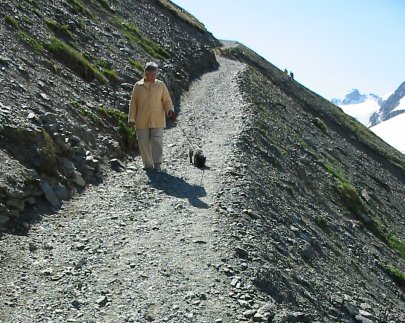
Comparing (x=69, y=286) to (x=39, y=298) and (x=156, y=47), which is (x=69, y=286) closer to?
(x=39, y=298)

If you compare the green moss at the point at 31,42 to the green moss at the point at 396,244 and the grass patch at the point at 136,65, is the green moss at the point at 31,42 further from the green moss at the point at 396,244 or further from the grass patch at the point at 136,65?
the green moss at the point at 396,244

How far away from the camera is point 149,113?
16.8 metres

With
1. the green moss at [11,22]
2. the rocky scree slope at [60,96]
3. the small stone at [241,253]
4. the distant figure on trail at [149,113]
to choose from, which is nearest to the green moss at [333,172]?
the rocky scree slope at [60,96]

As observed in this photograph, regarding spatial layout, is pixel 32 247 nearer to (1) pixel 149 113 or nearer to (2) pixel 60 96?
(1) pixel 149 113

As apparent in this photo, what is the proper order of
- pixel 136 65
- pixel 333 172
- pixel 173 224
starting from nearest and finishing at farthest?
pixel 173 224 → pixel 136 65 → pixel 333 172

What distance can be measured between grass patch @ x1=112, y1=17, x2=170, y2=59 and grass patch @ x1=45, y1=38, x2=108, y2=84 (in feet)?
45.9

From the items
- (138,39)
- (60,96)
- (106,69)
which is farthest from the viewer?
(138,39)

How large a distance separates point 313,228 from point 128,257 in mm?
9003

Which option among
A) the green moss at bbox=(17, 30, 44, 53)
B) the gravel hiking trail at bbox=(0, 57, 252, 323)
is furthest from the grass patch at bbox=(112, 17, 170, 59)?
the gravel hiking trail at bbox=(0, 57, 252, 323)

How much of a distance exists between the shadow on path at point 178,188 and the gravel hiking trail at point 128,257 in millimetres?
30

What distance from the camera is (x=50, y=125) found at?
16.0 meters

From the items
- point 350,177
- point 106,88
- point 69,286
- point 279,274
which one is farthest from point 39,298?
point 350,177

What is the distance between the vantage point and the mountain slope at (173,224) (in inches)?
384

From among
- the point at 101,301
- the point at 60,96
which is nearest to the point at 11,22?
the point at 60,96
